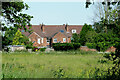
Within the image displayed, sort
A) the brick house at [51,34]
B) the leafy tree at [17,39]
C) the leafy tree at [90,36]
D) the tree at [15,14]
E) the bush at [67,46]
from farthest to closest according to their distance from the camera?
the brick house at [51,34] → the leafy tree at [17,39] → the leafy tree at [90,36] → the bush at [67,46] → the tree at [15,14]

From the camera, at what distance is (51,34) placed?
2456 inches

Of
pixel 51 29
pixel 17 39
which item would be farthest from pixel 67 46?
pixel 51 29

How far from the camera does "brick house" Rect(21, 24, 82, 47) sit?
2364 inches

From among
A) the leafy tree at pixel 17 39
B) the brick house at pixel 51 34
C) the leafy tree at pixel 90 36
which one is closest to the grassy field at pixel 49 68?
the leafy tree at pixel 90 36

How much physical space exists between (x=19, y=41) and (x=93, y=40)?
1623 centimetres

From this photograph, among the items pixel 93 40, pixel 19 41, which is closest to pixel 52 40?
pixel 19 41

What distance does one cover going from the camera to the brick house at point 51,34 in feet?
197

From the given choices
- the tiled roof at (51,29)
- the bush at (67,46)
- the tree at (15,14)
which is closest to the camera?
the tree at (15,14)

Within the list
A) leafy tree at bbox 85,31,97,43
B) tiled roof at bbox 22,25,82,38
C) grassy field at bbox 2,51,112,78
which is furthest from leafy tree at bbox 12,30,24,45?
grassy field at bbox 2,51,112,78

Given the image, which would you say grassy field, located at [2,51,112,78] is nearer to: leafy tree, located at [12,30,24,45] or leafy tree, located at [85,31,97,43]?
leafy tree, located at [85,31,97,43]

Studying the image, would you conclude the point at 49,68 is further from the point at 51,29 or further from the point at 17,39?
the point at 51,29

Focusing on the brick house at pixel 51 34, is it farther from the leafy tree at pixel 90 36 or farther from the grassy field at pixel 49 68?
the grassy field at pixel 49 68

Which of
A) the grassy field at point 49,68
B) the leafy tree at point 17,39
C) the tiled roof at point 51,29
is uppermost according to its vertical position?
the tiled roof at point 51,29

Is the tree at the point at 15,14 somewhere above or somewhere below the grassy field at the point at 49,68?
above
